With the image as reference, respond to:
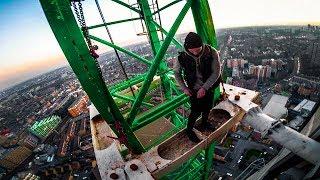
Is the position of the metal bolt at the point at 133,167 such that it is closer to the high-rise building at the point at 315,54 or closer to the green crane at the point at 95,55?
the green crane at the point at 95,55

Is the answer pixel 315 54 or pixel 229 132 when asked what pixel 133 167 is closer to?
pixel 229 132

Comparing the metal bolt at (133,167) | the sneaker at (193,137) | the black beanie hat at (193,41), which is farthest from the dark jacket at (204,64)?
the metal bolt at (133,167)

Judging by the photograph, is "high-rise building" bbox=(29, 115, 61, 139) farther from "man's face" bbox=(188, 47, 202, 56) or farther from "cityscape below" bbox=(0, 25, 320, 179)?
"man's face" bbox=(188, 47, 202, 56)

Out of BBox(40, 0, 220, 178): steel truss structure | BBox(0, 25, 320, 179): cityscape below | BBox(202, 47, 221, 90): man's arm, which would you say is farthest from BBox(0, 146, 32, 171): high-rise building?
BBox(202, 47, 221, 90): man's arm

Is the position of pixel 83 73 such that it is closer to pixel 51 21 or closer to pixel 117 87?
pixel 51 21

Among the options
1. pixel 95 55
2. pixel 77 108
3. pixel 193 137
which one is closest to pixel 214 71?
pixel 193 137

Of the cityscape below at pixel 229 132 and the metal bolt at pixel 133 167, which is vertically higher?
the metal bolt at pixel 133 167

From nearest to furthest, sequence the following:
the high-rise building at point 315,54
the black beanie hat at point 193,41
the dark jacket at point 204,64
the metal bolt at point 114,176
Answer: the black beanie hat at point 193,41 < the metal bolt at point 114,176 < the dark jacket at point 204,64 < the high-rise building at point 315,54

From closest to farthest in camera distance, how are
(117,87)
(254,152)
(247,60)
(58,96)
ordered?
(117,87) → (254,152) → (247,60) → (58,96)

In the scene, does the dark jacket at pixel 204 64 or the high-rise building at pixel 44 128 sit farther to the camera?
the high-rise building at pixel 44 128

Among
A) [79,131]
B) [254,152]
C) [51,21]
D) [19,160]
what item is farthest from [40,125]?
[51,21]

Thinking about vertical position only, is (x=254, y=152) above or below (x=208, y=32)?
below
